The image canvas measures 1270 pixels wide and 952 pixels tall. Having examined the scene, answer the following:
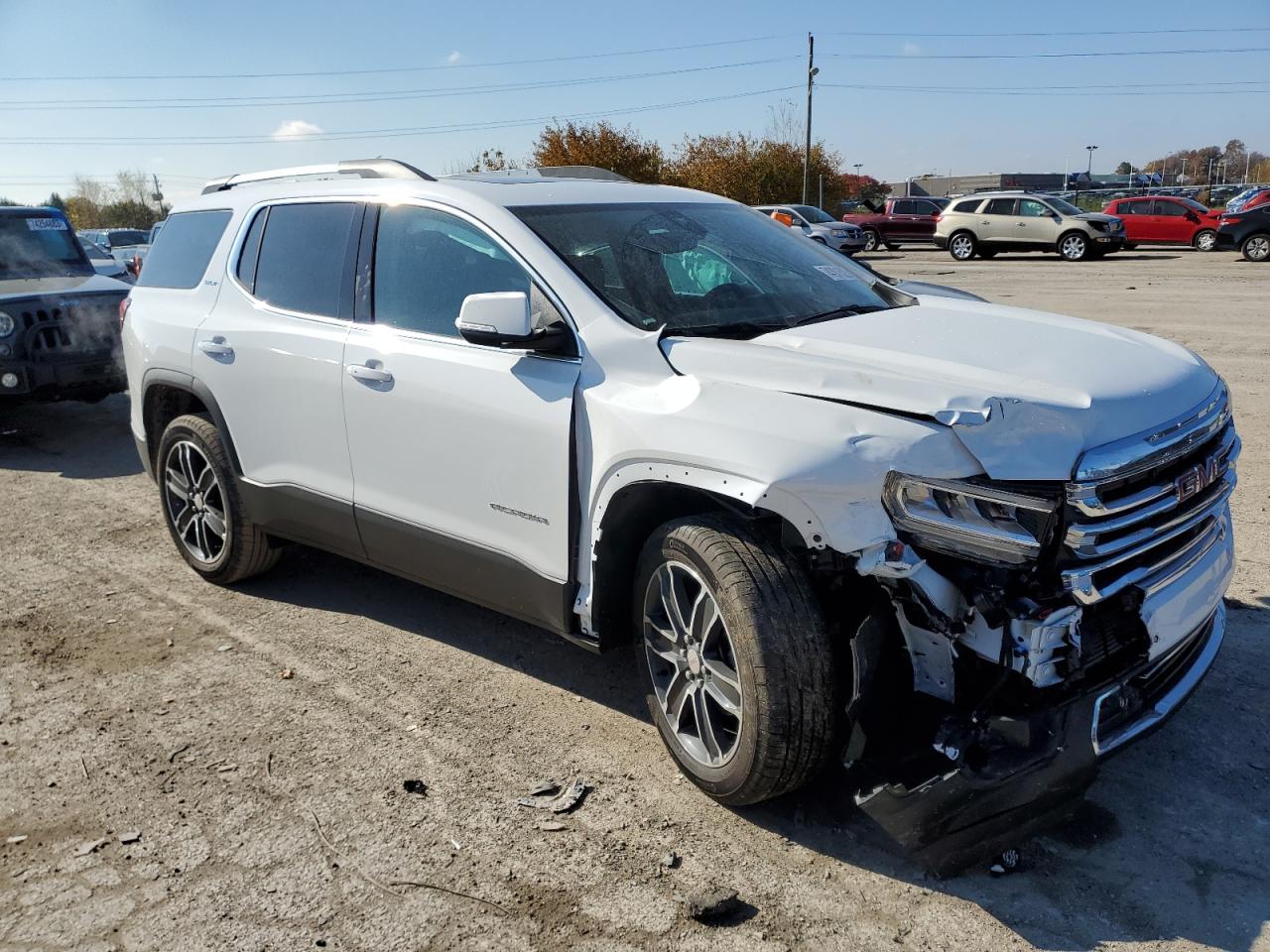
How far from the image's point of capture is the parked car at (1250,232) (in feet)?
75.5

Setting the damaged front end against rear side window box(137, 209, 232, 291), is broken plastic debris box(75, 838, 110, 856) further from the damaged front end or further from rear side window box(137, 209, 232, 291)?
rear side window box(137, 209, 232, 291)

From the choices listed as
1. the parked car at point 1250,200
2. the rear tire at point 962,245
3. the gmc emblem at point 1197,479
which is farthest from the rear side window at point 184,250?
the rear tire at point 962,245

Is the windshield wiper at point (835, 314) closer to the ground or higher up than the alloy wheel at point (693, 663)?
higher up

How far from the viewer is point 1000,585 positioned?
2697 mm

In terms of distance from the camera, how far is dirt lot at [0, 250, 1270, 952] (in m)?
2.77

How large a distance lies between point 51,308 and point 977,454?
27.6 ft

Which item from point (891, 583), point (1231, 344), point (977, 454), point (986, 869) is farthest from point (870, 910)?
point (1231, 344)

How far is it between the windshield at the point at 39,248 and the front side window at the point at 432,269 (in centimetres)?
727

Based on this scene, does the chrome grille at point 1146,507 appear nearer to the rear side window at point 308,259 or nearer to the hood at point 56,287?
the rear side window at point 308,259

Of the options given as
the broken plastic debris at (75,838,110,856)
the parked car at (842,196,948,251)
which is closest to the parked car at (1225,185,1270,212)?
the parked car at (842,196,948,251)

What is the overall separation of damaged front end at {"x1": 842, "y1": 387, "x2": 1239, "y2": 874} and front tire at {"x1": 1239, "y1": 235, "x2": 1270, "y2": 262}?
79.1 feet

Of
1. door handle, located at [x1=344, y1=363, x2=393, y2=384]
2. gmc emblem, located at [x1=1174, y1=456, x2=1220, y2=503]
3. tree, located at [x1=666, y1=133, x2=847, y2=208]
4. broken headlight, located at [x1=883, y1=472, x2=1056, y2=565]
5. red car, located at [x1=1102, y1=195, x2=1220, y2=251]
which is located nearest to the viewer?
broken headlight, located at [x1=883, y1=472, x2=1056, y2=565]

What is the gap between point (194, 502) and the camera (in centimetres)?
532

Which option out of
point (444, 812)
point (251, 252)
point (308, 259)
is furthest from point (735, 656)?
point (251, 252)
